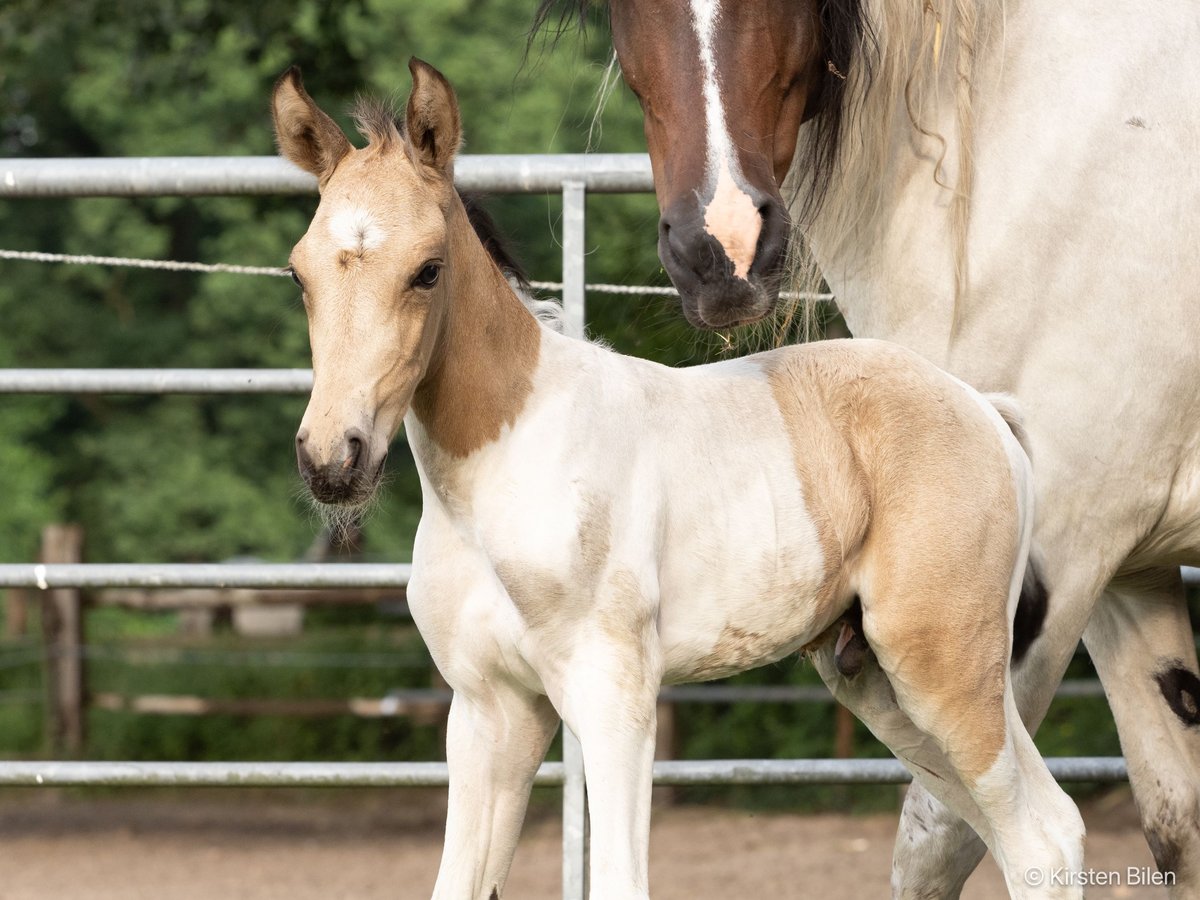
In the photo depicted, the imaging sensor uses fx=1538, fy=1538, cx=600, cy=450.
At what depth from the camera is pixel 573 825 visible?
2.84 meters

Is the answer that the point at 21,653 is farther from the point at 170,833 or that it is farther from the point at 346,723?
the point at 170,833

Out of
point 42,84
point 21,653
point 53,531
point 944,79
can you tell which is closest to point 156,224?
point 42,84

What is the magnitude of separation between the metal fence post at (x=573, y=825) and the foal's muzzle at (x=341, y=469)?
1223 mm

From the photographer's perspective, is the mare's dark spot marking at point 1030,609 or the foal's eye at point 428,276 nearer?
the foal's eye at point 428,276

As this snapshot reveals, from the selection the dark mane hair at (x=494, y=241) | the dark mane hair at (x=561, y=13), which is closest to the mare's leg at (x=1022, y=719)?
the dark mane hair at (x=494, y=241)

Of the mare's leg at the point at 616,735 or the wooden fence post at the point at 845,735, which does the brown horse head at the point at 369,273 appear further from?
the wooden fence post at the point at 845,735

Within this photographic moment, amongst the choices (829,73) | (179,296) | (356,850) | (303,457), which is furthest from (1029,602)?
(179,296)

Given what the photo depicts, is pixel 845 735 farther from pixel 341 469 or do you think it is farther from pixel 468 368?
pixel 341 469

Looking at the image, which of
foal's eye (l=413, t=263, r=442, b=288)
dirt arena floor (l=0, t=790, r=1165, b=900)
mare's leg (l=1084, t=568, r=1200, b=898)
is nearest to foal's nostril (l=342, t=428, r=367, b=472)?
foal's eye (l=413, t=263, r=442, b=288)

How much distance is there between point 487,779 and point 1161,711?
131 centimetres

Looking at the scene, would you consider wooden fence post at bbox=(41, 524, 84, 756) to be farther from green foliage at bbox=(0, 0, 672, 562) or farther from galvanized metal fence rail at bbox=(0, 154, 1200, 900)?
galvanized metal fence rail at bbox=(0, 154, 1200, 900)

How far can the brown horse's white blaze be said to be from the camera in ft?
6.55

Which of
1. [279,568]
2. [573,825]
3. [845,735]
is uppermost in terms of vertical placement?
[279,568]

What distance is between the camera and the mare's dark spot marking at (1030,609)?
7.54 feet
